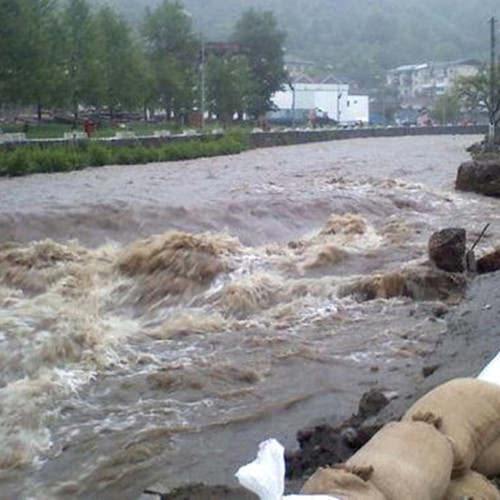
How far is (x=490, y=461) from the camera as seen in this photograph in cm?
442

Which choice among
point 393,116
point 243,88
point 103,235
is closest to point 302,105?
point 393,116

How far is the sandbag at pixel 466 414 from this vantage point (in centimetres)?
422

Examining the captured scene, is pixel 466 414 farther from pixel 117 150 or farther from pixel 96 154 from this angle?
pixel 117 150

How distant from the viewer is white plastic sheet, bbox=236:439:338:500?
3193 millimetres

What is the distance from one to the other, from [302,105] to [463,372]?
3540 inches

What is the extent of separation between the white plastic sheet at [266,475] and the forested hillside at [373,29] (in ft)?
411

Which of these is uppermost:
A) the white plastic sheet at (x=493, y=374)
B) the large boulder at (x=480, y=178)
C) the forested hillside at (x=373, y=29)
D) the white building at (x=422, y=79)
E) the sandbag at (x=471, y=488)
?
the forested hillside at (x=373, y=29)

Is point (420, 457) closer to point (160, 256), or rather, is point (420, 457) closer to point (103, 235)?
point (160, 256)

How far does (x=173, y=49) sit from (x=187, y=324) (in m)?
56.2

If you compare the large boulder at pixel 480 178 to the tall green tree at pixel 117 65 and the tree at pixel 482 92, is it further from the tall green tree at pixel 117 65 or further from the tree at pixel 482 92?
the tree at pixel 482 92

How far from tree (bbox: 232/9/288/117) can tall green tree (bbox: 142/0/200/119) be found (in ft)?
35.0

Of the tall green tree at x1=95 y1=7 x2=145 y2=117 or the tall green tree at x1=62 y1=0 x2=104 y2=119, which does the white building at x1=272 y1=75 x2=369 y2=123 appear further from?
Answer: the tall green tree at x1=62 y1=0 x2=104 y2=119

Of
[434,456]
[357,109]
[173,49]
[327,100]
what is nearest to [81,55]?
[173,49]

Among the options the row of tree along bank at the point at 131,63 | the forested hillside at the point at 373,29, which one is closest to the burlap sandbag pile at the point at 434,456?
the row of tree along bank at the point at 131,63
